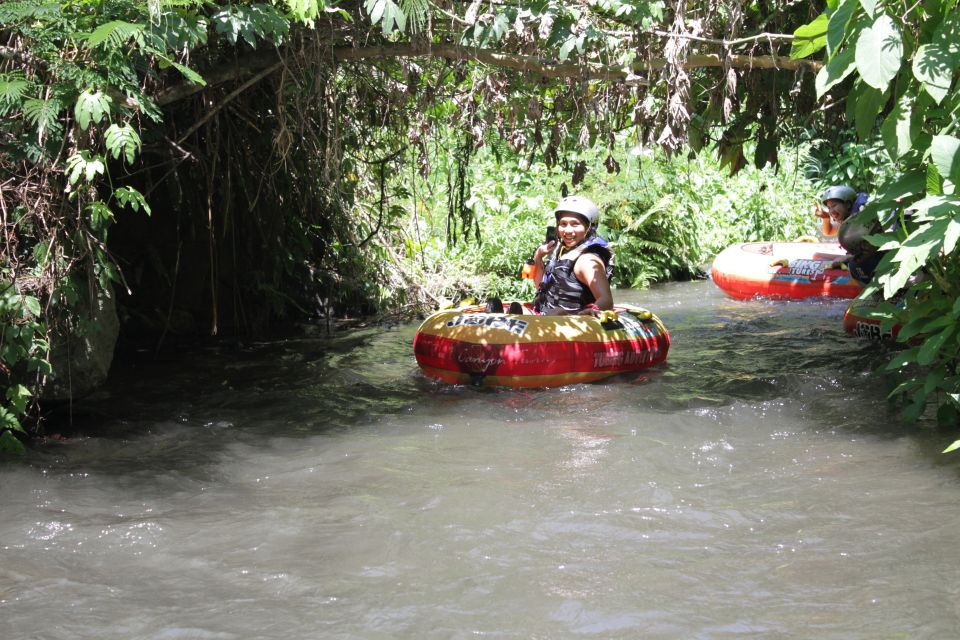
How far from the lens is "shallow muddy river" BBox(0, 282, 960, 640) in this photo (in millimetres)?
3688

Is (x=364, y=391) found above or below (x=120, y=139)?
below

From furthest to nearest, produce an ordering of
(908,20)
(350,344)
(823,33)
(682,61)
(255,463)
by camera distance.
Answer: (350,344) < (682,61) < (255,463) < (823,33) < (908,20)

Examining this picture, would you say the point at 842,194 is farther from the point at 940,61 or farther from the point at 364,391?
the point at 940,61

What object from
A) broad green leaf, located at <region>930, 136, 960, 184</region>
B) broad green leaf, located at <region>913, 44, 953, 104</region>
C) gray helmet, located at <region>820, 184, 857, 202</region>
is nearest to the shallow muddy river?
broad green leaf, located at <region>930, 136, 960, 184</region>

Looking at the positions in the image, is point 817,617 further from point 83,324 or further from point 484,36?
point 83,324

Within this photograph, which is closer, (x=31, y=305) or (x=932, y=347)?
(x=932, y=347)

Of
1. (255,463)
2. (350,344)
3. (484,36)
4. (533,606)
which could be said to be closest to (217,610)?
(533,606)

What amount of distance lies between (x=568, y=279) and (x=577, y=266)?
134 mm

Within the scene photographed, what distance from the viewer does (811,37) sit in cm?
529

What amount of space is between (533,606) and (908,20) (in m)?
3.20

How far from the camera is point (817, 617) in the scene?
3590 mm

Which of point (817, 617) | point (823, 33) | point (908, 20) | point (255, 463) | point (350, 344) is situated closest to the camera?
point (817, 617)

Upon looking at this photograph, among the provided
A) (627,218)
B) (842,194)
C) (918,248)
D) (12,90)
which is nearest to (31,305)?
(12,90)

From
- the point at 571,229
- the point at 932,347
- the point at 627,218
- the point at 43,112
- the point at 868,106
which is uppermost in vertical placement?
the point at 43,112
